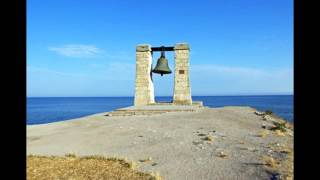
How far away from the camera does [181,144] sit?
29.5 feet

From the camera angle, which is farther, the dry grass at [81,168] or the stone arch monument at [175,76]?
the stone arch monument at [175,76]

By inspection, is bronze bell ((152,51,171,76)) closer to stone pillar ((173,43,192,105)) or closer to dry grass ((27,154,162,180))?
stone pillar ((173,43,192,105))

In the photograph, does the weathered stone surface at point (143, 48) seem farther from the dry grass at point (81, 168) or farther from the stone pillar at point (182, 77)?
the dry grass at point (81, 168)

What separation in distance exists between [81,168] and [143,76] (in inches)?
566

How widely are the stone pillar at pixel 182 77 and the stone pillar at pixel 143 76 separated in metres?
1.78

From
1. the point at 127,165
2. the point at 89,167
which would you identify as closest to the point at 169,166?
the point at 127,165

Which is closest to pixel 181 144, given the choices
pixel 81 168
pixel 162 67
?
pixel 81 168

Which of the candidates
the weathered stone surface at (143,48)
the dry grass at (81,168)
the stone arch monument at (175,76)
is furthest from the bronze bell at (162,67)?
the dry grass at (81,168)

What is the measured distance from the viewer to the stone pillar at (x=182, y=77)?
67.8ft

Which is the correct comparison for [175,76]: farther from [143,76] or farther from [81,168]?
[81,168]

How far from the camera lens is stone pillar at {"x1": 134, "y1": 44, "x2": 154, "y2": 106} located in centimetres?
2088
